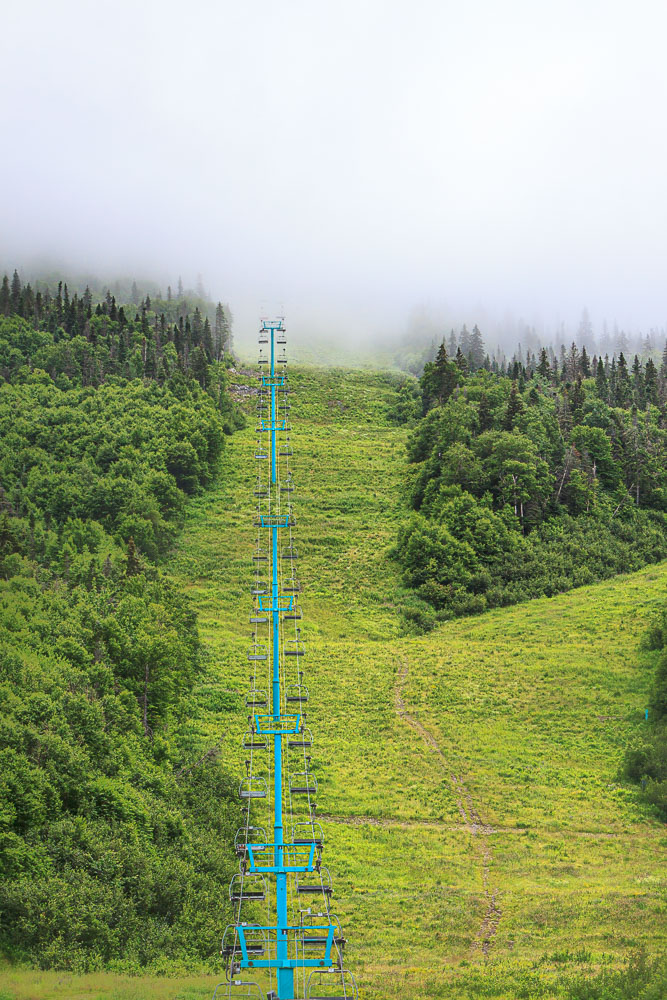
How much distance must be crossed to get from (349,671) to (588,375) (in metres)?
115

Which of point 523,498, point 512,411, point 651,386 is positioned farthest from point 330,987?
point 651,386

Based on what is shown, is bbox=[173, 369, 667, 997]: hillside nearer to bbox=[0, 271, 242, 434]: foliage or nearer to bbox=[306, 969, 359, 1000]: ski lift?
bbox=[306, 969, 359, 1000]: ski lift

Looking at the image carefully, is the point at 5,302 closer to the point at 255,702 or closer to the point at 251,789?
the point at 251,789

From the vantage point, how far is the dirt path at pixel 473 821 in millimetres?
38531

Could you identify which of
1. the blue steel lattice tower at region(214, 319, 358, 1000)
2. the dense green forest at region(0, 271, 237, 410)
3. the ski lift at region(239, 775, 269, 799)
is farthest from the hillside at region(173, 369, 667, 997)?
the dense green forest at region(0, 271, 237, 410)

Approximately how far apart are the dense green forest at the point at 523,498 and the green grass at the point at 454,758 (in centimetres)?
353

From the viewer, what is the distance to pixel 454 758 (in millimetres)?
59312

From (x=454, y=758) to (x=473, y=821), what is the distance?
26.4ft

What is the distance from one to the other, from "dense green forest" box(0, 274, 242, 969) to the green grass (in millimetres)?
3636

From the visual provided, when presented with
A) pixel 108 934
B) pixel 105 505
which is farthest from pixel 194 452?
pixel 108 934

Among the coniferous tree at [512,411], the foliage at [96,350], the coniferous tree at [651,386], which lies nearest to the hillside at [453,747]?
the coniferous tree at [512,411]

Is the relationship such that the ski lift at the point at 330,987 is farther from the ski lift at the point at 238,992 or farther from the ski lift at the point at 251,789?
the ski lift at the point at 251,789

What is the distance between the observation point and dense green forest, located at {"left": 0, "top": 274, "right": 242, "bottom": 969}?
112ft

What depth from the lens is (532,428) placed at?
10744 centimetres
